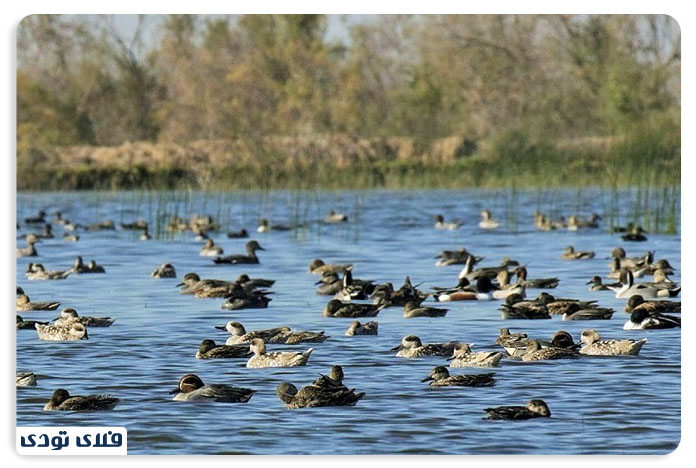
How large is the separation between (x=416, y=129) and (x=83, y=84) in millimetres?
5477

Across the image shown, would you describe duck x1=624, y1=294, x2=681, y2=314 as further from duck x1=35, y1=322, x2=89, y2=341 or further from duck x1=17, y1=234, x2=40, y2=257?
duck x1=17, y1=234, x2=40, y2=257

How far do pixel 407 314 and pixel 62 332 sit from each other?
3963 millimetres

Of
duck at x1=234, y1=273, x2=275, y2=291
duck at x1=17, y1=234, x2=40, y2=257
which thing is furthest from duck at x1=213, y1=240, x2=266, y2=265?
duck at x1=17, y1=234, x2=40, y2=257

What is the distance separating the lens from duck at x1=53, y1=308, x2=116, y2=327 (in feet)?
53.5

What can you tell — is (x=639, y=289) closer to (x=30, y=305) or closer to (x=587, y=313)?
(x=587, y=313)

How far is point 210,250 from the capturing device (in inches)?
997

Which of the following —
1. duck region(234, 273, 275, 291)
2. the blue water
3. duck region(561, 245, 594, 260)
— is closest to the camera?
the blue water

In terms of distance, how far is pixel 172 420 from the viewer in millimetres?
12789

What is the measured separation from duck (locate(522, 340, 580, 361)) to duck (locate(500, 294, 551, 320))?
2.57 metres

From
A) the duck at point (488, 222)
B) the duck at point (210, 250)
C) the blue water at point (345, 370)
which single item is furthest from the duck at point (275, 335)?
the duck at point (488, 222)

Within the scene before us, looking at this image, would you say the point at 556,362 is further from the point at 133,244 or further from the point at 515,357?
the point at 133,244

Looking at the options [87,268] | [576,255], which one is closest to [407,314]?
[87,268]

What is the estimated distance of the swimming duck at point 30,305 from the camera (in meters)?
16.3
